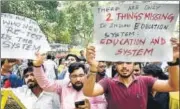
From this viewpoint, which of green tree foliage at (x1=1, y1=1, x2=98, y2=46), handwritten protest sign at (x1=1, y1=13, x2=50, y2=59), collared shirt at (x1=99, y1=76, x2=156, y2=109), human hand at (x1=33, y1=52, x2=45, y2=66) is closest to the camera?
collared shirt at (x1=99, y1=76, x2=156, y2=109)

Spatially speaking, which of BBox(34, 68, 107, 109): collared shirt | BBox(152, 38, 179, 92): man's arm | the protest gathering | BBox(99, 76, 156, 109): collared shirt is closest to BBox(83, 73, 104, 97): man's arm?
the protest gathering

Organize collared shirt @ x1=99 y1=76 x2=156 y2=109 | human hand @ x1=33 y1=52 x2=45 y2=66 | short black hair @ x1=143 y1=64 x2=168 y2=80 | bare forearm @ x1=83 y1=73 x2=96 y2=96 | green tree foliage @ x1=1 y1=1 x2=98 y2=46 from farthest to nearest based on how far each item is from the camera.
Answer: green tree foliage @ x1=1 y1=1 x2=98 y2=46 → short black hair @ x1=143 y1=64 x2=168 y2=80 → human hand @ x1=33 y1=52 x2=45 y2=66 → collared shirt @ x1=99 y1=76 x2=156 y2=109 → bare forearm @ x1=83 y1=73 x2=96 y2=96

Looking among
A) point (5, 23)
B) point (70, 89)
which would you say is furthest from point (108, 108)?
point (5, 23)

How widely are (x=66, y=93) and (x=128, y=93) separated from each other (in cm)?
62

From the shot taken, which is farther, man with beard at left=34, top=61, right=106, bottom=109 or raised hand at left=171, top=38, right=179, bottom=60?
man with beard at left=34, top=61, right=106, bottom=109

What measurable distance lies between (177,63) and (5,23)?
63.5 inches

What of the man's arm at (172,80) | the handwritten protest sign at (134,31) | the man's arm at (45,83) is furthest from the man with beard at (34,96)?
the man's arm at (172,80)

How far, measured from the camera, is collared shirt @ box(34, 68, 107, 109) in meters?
4.32

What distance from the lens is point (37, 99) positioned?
4703 millimetres

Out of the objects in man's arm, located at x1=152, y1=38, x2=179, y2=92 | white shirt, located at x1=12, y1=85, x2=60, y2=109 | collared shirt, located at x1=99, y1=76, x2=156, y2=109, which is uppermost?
man's arm, located at x1=152, y1=38, x2=179, y2=92

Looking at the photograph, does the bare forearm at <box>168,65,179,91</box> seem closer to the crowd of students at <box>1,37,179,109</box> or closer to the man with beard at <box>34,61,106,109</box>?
the crowd of students at <box>1,37,179,109</box>

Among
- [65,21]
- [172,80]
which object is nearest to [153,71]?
[172,80]

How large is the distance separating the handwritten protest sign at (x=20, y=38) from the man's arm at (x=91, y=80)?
65 centimetres

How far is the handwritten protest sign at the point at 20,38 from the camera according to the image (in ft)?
14.7
